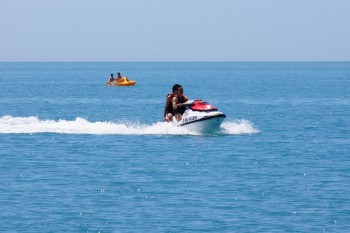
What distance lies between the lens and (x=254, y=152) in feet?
110

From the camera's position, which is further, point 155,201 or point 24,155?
point 24,155

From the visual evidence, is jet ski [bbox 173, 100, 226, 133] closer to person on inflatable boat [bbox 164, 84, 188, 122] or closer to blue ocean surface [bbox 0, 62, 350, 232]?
person on inflatable boat [bbox 164, 84, 188, 122]

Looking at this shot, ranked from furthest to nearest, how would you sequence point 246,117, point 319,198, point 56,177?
point 246,117
point 56,177
point 319,198

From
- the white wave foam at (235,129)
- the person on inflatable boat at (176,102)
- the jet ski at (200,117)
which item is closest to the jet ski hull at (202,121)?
the jet ski at (200,117)

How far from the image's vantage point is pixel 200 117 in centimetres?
3572

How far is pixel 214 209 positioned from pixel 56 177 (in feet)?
23.0

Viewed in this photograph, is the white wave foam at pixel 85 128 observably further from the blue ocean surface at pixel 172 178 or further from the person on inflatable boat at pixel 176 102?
the person on inflatable boat at pixel 176 102

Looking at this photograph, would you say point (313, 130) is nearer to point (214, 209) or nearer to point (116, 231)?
point (214, 209)

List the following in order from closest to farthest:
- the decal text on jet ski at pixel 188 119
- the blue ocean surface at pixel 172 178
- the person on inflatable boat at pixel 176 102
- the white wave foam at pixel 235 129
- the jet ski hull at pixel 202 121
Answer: the blue ocean surface at pixel 172 178 → the jet ski hull at pixel 202 121 → the decal text on jet ski at pixel 188 119 → the person on inflatable boat at pixel 176 102 → the white wave foam at pixel 235 129

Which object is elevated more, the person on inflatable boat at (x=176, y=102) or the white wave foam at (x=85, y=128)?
the person on inflatable boat at (x=176, y=102)

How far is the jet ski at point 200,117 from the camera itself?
3572 centimetres

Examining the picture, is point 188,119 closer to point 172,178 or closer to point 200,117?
point 200,117

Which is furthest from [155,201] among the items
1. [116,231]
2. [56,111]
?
[56,111]

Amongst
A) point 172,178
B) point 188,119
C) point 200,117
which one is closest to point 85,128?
point 188,119
